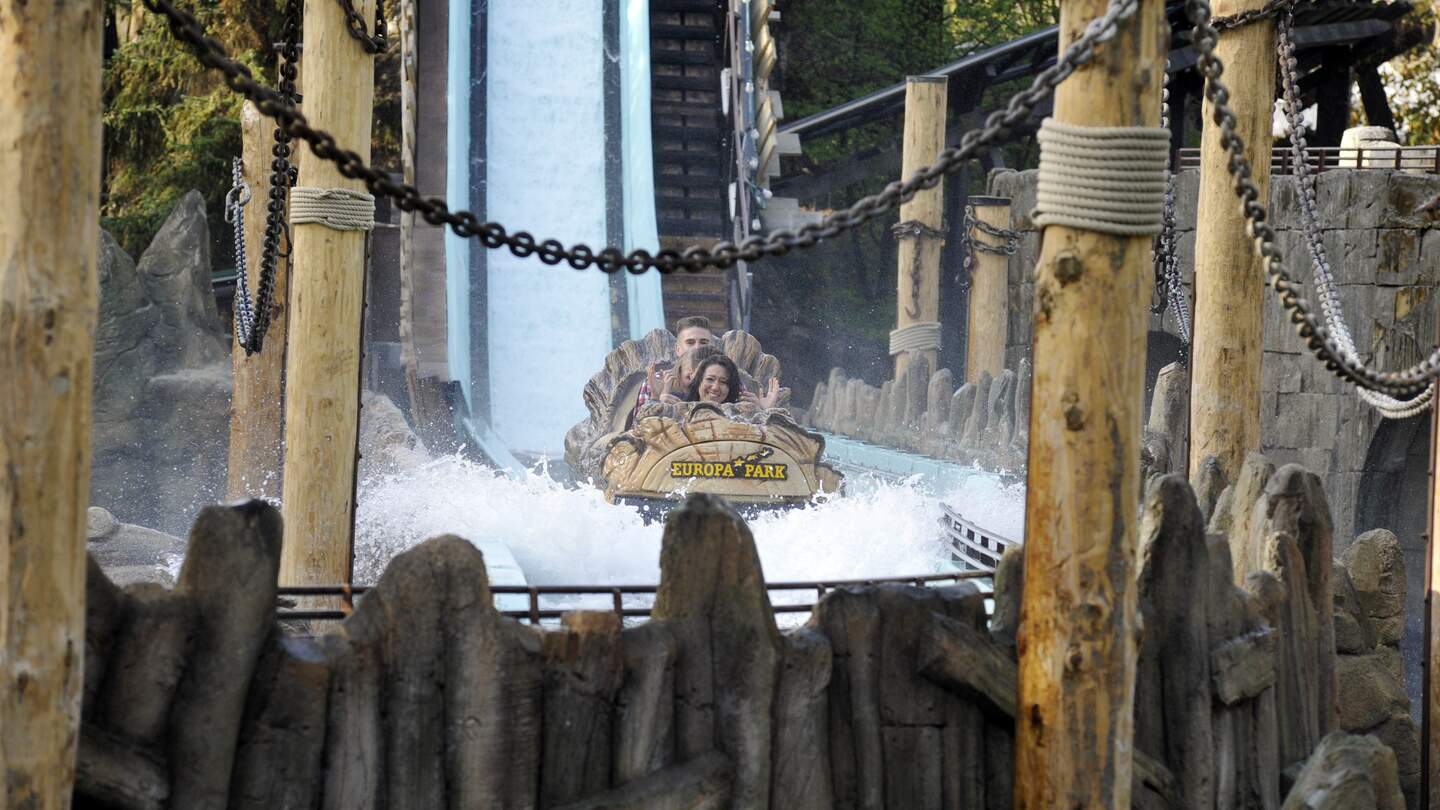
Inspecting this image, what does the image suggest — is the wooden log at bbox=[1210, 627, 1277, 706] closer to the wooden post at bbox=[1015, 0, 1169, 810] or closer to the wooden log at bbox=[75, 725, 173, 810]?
the wooden post at bbox=[1015, 0, 1169, 810]

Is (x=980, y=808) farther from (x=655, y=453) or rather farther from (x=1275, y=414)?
(x=1275, y=414)

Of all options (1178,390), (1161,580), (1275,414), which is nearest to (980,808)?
(1161,580)

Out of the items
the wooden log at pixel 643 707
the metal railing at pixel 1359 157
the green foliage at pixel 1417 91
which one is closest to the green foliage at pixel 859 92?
the green foliage at pixel 1417 91

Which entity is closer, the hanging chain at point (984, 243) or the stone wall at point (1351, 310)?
the stone wall at point (1351, 310)

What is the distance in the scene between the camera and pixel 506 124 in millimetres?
16312

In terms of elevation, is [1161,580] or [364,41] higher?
[364,41]

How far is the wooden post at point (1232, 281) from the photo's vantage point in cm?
629

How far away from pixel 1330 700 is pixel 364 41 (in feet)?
11.8

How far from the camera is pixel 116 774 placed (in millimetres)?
2943

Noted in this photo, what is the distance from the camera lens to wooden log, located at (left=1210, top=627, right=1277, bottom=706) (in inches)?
156

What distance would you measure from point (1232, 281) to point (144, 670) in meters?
4.44

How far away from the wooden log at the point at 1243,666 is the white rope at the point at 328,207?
3194 millimetres

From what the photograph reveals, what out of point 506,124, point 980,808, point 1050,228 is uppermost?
point 506,124

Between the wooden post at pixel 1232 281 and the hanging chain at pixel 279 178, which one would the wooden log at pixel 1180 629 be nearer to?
the wooden post at pixel 1232 281
